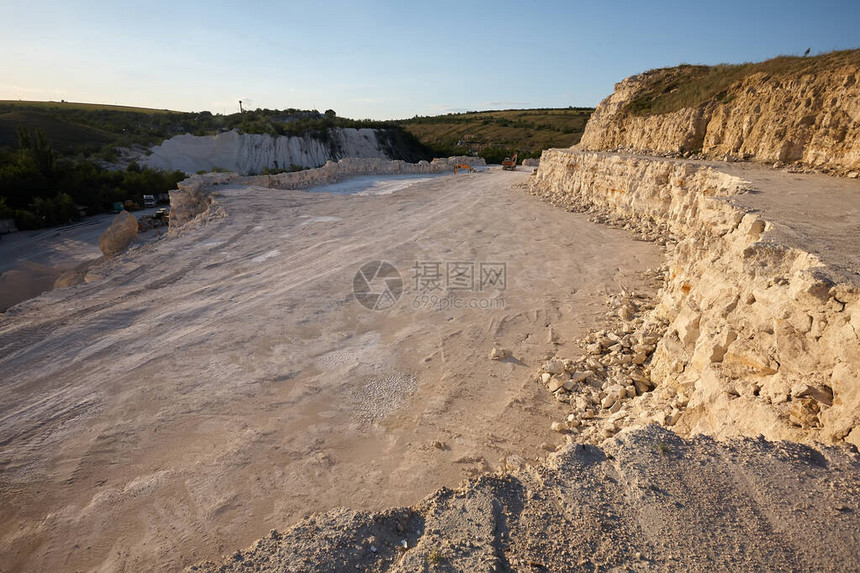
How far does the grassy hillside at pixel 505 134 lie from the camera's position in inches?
1839

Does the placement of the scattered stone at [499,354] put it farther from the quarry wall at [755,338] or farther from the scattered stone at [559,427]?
the quarry wall at [755,338]

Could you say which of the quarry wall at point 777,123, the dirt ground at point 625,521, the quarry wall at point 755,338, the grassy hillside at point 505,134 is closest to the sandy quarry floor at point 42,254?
the dirt ground at point 625,521

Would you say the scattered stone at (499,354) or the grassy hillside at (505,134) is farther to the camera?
the grassy hillside at (505,134)

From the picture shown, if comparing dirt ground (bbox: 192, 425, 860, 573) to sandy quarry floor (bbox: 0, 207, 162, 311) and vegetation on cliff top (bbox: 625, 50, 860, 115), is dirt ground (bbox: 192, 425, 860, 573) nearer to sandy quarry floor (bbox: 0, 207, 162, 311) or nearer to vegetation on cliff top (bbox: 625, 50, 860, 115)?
vegetation on cliff top (bbox: 625, 50, 860, 115)

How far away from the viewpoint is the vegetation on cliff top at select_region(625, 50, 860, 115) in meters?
10.1

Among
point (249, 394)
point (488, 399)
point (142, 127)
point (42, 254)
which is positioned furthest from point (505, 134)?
point (249, 394)

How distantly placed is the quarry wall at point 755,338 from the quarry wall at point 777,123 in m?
4.57

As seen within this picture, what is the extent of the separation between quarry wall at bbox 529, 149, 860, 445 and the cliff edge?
4675 mm

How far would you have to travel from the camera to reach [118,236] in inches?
568

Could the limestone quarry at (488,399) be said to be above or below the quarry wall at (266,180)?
below

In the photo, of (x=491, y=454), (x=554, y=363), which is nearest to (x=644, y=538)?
Result: (x=491, y=454)

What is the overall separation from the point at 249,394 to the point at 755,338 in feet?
18.7

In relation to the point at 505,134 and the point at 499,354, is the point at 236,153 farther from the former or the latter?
the point at 505,134

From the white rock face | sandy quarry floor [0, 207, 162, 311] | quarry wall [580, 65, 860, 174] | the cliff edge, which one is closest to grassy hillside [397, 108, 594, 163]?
the white rock face
